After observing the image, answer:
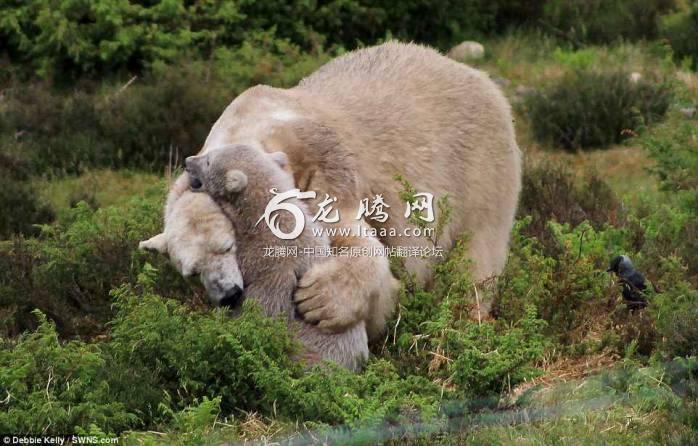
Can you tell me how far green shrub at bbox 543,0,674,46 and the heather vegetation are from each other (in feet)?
4.69

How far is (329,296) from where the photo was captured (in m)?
5.95

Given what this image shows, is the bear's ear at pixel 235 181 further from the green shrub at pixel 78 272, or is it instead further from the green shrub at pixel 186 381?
the green shrub at pixel 78 272

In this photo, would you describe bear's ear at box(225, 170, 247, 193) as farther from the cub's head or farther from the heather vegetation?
the heather vegetation

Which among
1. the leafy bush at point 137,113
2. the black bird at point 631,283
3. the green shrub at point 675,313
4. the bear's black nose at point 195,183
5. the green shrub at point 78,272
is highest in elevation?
the bear's black nose at point 195,183

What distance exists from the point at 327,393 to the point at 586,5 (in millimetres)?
12072

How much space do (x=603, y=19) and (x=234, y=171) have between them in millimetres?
11735

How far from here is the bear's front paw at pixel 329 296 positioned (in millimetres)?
5945

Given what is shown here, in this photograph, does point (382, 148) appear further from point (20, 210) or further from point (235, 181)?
point (20, 210)

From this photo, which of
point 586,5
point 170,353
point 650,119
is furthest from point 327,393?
point 586,5

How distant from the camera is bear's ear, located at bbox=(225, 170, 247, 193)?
577 cm

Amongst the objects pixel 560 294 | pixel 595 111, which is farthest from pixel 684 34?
pixel 560 294

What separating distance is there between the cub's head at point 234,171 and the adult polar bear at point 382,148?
5.4 inches

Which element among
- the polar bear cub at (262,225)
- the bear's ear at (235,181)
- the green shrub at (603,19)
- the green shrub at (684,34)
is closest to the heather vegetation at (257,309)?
the polar bear cub at (262,225)

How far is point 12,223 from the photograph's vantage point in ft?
33.7
